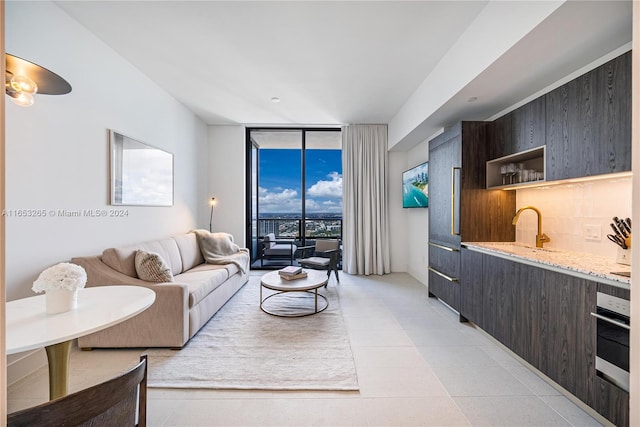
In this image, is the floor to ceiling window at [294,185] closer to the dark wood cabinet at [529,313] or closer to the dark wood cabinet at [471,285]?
the dark wood cabinet at [471,285]

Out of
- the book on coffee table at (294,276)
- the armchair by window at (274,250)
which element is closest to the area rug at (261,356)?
the book on coffee table at (294,276)

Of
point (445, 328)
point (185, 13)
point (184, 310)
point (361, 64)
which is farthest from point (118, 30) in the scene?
point (445, 328)

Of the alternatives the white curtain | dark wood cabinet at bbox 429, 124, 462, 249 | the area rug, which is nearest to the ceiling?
dark wood cabinet at bbox 429, 124, 462, 249

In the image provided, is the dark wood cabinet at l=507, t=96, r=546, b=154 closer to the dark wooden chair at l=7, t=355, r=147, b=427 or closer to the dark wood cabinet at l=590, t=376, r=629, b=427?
the dark wood cabinet at l=590, t=376, r=629, b=427

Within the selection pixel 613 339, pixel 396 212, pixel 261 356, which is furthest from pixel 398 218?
pixel 613 339

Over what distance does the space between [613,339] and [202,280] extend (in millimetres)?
3172

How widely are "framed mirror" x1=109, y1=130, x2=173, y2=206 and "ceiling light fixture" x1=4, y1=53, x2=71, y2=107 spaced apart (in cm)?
150

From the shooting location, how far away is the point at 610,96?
64.6 inches

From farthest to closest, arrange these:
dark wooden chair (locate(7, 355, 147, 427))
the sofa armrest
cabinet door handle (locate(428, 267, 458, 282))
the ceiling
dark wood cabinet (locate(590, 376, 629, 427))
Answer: cabinet door handle (locate(428, 267, 458, 282)) < the sofa armrest < the ceiling < dark wood cabinet (locate(590, 376, 629, 427)) < dark wooden chair (locate(7, 355, 147, 427))

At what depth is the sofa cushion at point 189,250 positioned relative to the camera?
3613 mm

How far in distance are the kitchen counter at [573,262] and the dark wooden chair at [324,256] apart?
2.12 meters

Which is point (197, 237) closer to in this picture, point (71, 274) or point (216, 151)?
point (216, 151)

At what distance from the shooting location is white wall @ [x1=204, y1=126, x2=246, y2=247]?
5.19 m

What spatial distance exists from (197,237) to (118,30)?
259 cm
